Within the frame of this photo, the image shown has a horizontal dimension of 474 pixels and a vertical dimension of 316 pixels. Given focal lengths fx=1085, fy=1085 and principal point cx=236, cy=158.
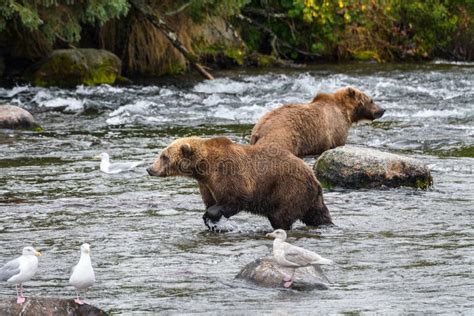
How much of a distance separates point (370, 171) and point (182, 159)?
2.79 metres

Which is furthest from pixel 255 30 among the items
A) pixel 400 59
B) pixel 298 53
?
pixel 400 59

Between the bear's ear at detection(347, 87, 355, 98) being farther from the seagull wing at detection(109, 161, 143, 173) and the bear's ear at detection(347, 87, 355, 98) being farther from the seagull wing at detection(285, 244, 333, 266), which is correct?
the seagull wing at detection(285, 244, 333, 266)

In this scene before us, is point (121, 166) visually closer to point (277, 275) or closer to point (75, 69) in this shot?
point (277, 275)

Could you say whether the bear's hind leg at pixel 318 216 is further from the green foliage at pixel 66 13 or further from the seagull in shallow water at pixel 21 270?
the green foliage at pixel 66 13

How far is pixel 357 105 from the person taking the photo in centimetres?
1471

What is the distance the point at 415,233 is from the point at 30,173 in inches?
205

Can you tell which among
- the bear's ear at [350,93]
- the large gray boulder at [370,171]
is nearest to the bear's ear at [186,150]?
the large gray boulder at [370,171]

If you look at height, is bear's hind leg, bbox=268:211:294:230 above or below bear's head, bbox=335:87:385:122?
below

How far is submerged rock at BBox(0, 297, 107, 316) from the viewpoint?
6758 mm

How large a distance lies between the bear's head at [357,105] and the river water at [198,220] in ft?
1.87

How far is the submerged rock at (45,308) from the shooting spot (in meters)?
6.76

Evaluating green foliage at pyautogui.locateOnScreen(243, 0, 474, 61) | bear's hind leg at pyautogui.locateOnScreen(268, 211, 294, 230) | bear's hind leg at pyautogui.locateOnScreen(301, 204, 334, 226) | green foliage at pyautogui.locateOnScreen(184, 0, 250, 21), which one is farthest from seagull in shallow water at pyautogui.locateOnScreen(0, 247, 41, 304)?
green foliage at pyautogui.locateOnScreen(243, 0, 474, 61)

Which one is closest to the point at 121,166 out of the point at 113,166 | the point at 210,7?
the point at 113,166

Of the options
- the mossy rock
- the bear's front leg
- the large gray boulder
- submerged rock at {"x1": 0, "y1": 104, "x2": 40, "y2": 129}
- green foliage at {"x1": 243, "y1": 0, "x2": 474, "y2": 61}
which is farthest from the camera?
green foliage at {"x1": 243, "y1": 0, "x2": 474, "y2": 61}
